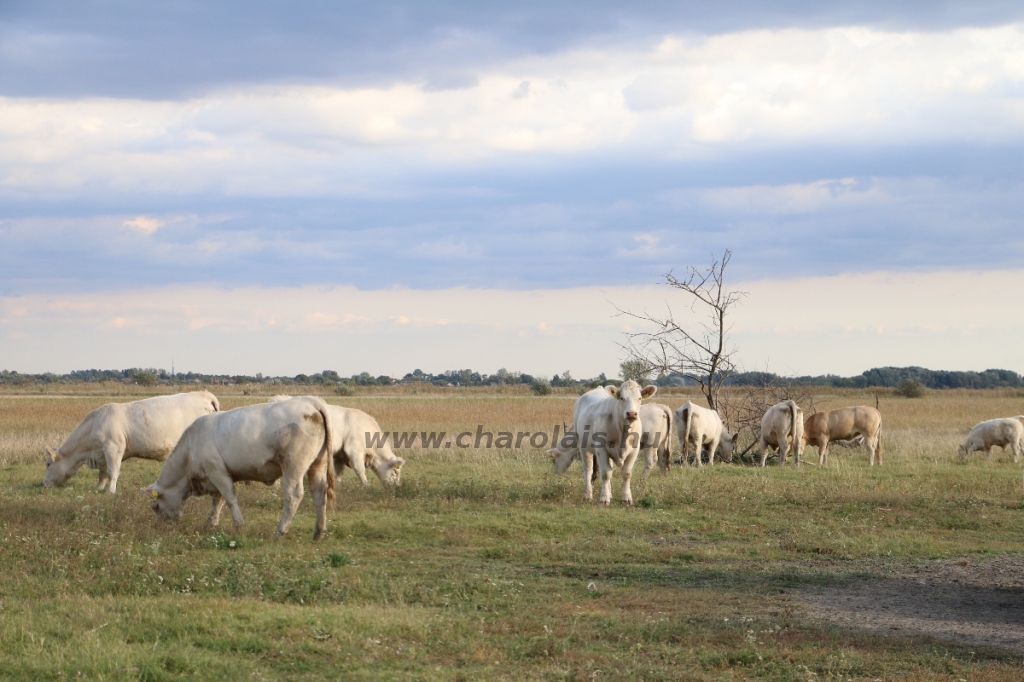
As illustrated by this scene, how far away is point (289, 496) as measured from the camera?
12180 millimetres

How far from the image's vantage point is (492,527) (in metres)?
13.3

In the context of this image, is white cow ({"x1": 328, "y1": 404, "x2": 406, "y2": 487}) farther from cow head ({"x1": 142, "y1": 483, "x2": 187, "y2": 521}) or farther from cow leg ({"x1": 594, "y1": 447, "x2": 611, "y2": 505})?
cow leg ({"x1": 594, "y1": 447, "x2": 611, "y2": 505})

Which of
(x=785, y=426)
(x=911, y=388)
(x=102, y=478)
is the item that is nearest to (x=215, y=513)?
(x=102, y=478)

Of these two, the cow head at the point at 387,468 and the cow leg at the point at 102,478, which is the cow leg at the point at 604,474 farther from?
the cow leg at the point at 102,478

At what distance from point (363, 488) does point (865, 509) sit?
27.6ft

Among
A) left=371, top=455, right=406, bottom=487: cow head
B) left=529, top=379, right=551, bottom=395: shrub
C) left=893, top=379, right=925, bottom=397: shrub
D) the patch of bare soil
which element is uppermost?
left=893, top=379, right=925, bottom=397: shrub

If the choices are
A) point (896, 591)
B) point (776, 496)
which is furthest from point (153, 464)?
point (896, 591)

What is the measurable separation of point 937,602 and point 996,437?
58.8 ft

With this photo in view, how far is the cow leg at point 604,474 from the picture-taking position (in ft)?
51.8

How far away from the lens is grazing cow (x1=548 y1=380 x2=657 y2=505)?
51.8 feet

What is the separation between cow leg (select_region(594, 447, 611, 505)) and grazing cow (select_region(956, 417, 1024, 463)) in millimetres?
13346

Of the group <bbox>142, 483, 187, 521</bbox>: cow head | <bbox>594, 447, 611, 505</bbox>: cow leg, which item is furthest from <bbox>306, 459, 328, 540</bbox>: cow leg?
<bbox>594, 447, 611, 505</bbox>: cow leg

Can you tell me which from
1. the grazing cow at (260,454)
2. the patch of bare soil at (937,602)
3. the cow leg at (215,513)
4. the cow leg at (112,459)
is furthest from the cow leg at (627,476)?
the cow leg at (112,459)

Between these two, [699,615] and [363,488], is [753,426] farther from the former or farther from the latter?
[699,615]
